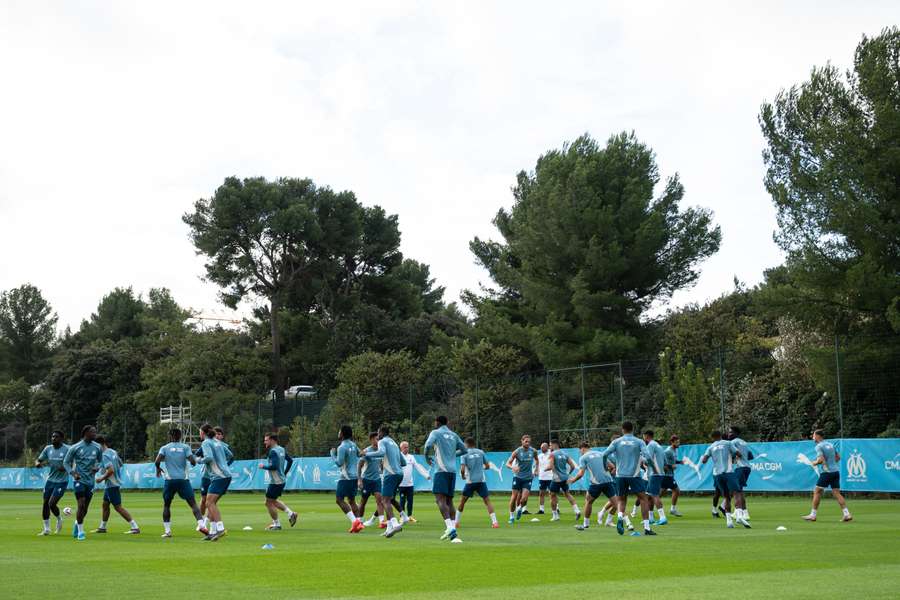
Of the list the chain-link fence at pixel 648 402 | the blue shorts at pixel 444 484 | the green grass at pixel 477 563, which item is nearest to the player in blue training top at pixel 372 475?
the green grass at pixel 477 563

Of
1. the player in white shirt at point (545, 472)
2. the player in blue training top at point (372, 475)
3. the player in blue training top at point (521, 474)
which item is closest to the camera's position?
the player in blue training top at point (372, 475)

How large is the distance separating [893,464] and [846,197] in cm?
1138

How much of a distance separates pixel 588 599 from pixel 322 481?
3936cm

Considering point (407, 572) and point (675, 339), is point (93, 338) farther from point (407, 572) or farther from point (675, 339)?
point (407, 572)

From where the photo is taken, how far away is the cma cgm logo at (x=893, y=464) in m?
29.7

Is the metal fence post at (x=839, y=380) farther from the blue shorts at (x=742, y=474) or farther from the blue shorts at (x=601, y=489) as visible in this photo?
the blue shorts at (x=601, y=489)

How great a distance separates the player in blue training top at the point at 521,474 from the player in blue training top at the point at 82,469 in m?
9.43

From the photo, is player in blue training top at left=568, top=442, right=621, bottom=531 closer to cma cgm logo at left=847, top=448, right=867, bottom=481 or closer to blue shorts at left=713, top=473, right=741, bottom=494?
blue shorts at left=713, top=473, right=741, bottom=494

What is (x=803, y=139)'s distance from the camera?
1585 inches

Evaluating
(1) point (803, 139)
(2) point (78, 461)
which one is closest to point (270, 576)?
(2) point (78, 461)

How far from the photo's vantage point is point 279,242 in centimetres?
7300

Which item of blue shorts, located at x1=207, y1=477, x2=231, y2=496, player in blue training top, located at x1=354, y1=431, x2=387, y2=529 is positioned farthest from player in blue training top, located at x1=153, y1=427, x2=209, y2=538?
player in blue training top, located at x1=354, y1=431, x2=387, y2=529

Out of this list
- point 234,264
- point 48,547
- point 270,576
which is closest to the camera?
point 270,576

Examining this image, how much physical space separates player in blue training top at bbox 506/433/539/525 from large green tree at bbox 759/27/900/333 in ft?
51.0
